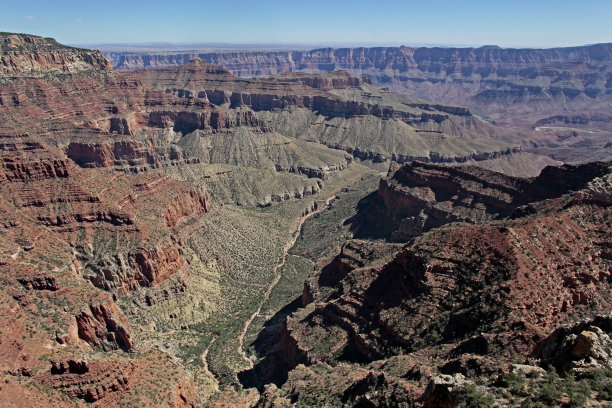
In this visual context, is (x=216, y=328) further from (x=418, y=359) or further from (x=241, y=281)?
(x=418, y=359)

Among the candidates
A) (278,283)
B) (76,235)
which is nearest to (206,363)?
(278,283)

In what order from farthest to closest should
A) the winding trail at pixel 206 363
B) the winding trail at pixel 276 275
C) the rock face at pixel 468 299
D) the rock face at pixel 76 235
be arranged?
the winding trail at pixel 276 275 < the winding trail at pixel 206 363 < the rock face at pixel 76 235 < the rock face at pixel 468 299

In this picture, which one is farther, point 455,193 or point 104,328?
point 455,193

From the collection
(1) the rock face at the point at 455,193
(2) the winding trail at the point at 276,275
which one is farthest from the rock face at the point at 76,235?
(1) the rock face at the point at 455,193

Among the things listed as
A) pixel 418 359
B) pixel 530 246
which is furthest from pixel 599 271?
pixel 418 359

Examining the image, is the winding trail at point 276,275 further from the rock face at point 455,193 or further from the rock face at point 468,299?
the rock face at point 455,193


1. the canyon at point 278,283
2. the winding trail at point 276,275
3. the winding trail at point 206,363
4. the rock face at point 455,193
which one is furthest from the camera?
the rock face at point 455,193

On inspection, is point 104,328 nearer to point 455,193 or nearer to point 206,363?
point 206,363

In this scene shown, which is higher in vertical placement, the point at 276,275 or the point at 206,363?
the point at 206,363

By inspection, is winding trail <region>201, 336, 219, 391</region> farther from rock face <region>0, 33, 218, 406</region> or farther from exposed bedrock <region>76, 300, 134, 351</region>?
exposed bedrock <region>76, 300, 134, 351</region>
